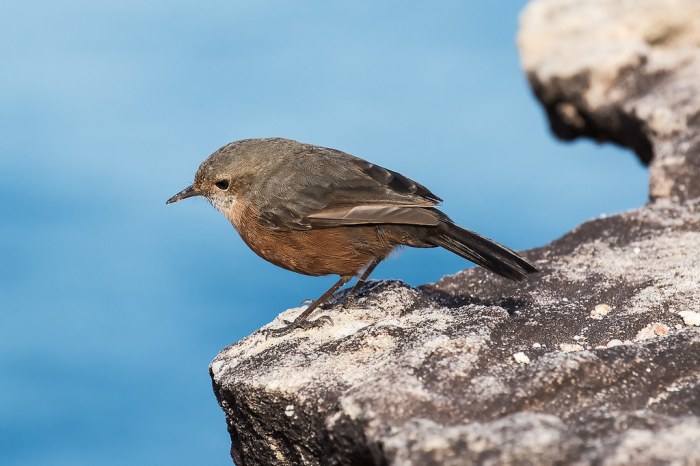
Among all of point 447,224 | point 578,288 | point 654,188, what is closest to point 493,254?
point 447,224

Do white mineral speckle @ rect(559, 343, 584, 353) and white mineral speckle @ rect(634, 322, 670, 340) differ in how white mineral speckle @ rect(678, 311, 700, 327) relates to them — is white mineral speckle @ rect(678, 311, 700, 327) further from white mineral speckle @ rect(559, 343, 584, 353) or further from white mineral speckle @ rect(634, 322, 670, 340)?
white mineral speckle @ rect(559, 343, 584, 353)

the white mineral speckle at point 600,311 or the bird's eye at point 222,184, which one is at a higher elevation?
the bird's eye at point 222,184

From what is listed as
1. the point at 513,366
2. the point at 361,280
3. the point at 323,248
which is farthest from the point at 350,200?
the point at 513,366

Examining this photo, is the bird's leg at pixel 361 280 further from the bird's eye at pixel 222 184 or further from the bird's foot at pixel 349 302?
the bird's eye at pixel 222 184

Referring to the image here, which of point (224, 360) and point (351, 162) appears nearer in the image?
point (224, 360)

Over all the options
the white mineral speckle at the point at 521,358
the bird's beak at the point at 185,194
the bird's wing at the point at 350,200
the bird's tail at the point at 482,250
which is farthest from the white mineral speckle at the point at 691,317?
the bird's beak at the point at 185,194

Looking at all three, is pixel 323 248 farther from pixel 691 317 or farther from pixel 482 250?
pixel 691 317

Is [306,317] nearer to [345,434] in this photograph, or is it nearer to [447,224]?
[447,224]
